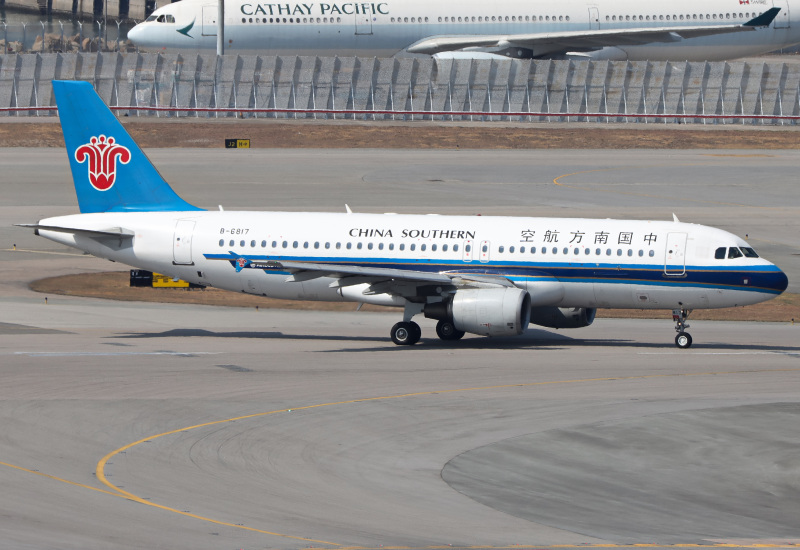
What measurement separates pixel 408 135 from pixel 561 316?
56443 mm

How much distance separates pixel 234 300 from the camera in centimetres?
4859

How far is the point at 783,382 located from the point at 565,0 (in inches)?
3005

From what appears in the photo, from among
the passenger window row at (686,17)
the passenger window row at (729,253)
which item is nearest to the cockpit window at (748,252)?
the passenger window row at (729,253)

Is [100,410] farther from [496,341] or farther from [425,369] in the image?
[496,341]

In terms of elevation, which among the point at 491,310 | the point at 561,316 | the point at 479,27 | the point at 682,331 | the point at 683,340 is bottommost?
the point at 683,340

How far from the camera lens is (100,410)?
28.6 m

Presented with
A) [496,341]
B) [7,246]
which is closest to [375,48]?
[7,246]

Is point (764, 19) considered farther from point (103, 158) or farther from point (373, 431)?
point (373, 431)

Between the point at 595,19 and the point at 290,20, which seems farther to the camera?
the point at 595,19

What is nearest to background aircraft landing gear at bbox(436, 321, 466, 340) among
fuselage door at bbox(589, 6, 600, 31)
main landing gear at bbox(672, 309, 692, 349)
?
main landing gear at bbox(672, 309, 692, 349)

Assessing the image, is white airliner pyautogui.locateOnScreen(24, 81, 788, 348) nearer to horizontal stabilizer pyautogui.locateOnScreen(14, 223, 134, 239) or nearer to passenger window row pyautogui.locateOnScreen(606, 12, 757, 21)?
horizontal stabilizer pyautogui.locateOnScreen(14, 223, 134, 239)

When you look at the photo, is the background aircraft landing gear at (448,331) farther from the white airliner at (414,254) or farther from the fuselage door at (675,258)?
the fuselage door at (675,258)

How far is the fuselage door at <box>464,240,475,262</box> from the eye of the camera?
3916cm

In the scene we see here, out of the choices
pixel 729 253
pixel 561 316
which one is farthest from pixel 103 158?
pixel 729 253
